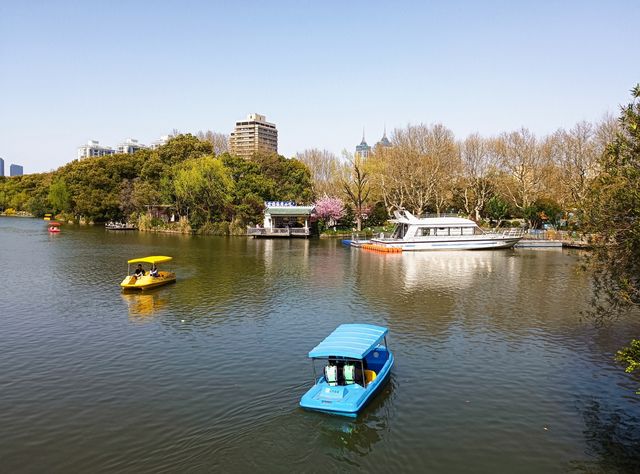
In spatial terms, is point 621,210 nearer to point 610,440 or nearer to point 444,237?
point 610,440

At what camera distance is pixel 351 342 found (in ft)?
57.5

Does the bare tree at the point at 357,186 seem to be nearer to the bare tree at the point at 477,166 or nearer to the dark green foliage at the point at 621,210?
the bare tree at the point at 477,166

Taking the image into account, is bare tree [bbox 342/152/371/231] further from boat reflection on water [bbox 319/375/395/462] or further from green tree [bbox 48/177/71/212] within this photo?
green tree [bbox 48/177/71/212]

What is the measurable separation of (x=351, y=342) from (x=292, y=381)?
2.96 meters

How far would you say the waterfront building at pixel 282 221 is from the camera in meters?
81.5

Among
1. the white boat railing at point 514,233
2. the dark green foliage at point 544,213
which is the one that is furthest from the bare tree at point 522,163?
the white boat railing at point 514,233

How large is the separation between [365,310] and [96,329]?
15.4 m

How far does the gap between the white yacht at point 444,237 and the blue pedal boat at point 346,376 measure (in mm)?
45567

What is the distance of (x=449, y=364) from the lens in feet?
67.2

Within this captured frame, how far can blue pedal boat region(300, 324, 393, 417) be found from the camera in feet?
50.6

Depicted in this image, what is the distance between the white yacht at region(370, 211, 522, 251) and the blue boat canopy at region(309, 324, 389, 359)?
1750 inches

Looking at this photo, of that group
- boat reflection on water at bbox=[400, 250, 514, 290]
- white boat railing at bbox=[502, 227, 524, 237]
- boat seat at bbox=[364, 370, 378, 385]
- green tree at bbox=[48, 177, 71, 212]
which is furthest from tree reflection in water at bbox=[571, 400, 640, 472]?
green tree at bbox=[48, 177, 71, 212]

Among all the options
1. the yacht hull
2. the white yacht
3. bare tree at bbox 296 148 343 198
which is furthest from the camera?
bare tree at bbox 296 148 343 198

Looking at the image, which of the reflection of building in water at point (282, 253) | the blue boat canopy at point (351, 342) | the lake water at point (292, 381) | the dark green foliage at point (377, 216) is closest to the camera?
the lake water at point (292, 381)
